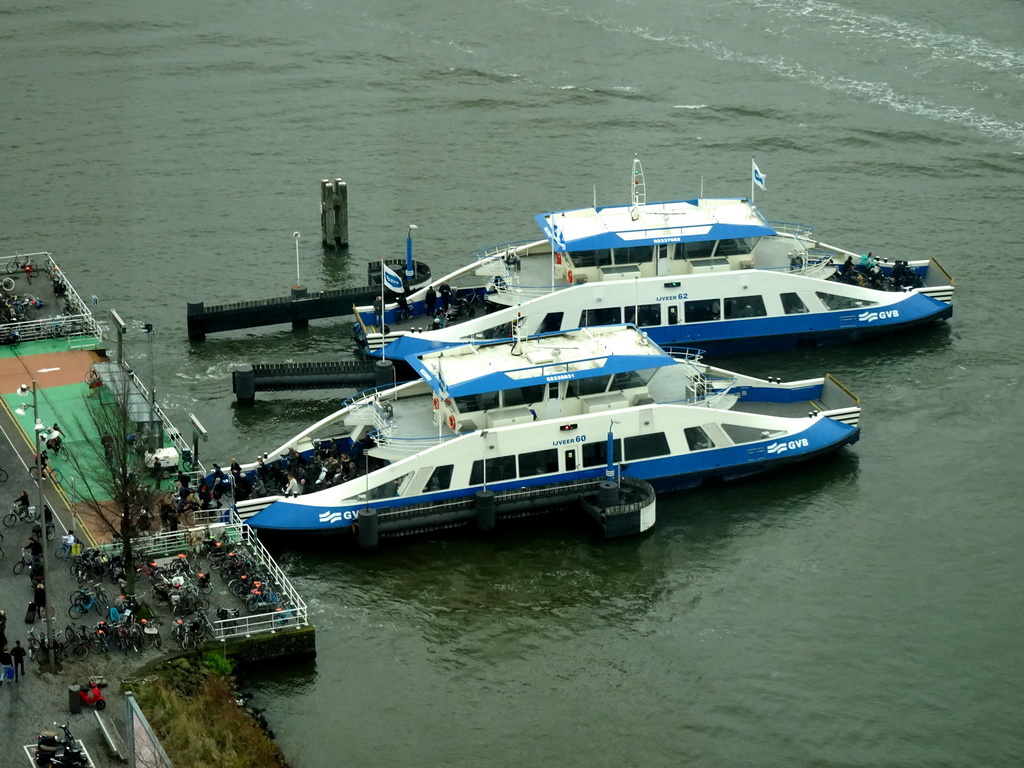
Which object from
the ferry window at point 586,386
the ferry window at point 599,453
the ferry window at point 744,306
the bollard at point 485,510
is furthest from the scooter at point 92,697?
the ferry window at point 744,306

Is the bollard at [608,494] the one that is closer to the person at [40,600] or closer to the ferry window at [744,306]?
the ferry window at [744,306]

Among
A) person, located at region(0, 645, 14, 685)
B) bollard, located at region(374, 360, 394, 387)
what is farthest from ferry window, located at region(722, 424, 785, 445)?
person, located at region(0, 645, 14, 685)

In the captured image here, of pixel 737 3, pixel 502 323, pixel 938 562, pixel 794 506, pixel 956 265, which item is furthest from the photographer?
pixel 737 3

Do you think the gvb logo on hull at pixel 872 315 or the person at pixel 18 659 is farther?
the gvb logo on hull at pixel 872 315

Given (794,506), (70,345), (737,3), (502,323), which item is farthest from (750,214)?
(737,3)

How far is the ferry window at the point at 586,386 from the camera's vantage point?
191ft

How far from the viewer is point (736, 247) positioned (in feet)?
235

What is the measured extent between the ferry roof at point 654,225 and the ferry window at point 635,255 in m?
0.87

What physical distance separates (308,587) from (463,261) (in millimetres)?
30688

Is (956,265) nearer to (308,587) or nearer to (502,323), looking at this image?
(502,323)

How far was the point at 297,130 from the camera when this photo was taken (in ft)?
320

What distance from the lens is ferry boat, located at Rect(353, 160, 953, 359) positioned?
228ft

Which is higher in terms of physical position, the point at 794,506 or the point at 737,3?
the point at 737,3

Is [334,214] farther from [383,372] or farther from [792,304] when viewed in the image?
[792,304]
